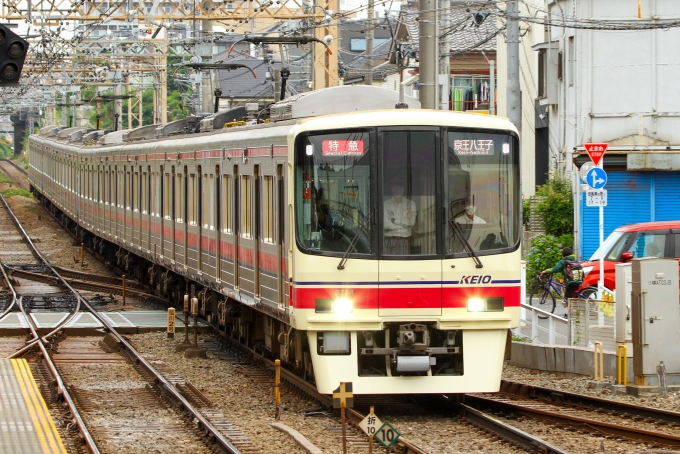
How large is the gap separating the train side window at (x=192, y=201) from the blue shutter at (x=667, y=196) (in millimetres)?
9057

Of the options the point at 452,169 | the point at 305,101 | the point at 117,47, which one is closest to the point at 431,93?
the point at 305,101

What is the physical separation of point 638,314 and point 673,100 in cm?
1081

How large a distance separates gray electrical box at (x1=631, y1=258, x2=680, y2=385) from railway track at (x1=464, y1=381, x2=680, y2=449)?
2.93 ft

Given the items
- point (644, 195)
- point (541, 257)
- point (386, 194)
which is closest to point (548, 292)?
point (541, 257)

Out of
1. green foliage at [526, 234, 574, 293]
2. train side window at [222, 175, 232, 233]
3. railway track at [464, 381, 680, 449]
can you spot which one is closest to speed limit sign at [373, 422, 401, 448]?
railway track at [464, 381, 680, 449]

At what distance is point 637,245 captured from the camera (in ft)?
52.0

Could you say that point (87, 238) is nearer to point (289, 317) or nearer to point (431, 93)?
point (431, 93)

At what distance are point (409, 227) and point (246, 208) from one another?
297 cm

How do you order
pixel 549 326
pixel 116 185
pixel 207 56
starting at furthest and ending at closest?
pixel 207 56 < pixel 116 185 < pixel 549 326

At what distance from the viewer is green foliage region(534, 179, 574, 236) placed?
22.3m

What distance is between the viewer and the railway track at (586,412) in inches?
348

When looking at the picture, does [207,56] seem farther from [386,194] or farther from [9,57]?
[386,194]

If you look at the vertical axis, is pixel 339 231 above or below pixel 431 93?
below

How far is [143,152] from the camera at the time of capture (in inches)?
786
